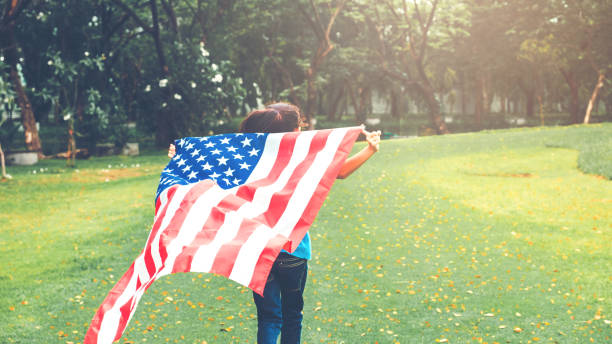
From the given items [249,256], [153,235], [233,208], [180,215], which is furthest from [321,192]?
[153,235]

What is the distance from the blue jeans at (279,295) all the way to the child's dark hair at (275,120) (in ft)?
3.23

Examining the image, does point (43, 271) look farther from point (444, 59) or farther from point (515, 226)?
point (444, 59)

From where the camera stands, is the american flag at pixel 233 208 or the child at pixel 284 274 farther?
the child at pixel 284 274

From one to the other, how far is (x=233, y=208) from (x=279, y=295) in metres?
0.74

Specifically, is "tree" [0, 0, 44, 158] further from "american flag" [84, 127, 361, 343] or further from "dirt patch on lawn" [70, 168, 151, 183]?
"american flag" [84, 127, 361, 343]

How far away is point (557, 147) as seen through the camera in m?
23.6

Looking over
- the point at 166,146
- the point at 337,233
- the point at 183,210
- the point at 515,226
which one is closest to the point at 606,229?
the point at 515,226

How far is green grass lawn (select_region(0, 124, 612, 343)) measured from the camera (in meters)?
7.23

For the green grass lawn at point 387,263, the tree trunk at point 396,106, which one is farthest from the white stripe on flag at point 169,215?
the tree trunk at point 396,106

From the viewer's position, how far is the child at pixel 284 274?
4395 millimetres

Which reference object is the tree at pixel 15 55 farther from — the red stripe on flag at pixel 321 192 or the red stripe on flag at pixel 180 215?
the red stripe on flag at pixel 321 192

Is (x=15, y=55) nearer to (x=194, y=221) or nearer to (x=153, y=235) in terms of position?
(x=153, y=235)

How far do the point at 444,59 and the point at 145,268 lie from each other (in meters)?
51.5

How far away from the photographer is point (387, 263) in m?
10.1
